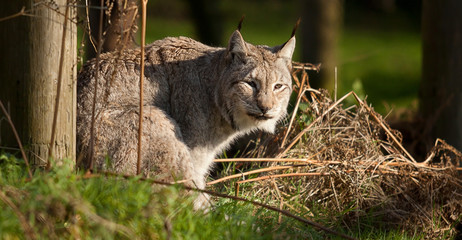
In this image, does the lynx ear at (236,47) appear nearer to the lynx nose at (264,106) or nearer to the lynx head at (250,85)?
the lynx head at (250,85)

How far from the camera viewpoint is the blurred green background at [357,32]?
13602 millimetres

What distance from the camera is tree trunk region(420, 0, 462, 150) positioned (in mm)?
6898

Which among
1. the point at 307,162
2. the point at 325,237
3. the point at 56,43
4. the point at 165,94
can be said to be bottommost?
the point at 325,237

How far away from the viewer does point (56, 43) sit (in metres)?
3.57

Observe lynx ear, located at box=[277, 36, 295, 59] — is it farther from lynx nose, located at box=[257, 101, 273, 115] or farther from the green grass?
the green grass

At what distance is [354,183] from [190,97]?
1.51 meters

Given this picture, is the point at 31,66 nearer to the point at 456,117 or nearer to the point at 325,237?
the point at 325,237

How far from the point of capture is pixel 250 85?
469 centimetres

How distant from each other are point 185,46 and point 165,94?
1.76 ft

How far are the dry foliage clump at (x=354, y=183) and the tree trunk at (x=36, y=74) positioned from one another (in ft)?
4.64

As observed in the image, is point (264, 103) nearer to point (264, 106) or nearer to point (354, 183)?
point (264, 106)

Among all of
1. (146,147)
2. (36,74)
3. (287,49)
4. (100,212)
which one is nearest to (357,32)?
(287,49)

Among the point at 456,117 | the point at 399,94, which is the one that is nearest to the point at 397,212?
the point at 456,117

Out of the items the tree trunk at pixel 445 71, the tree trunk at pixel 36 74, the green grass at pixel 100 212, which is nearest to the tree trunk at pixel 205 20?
the tree trunk at pixel 445 71
